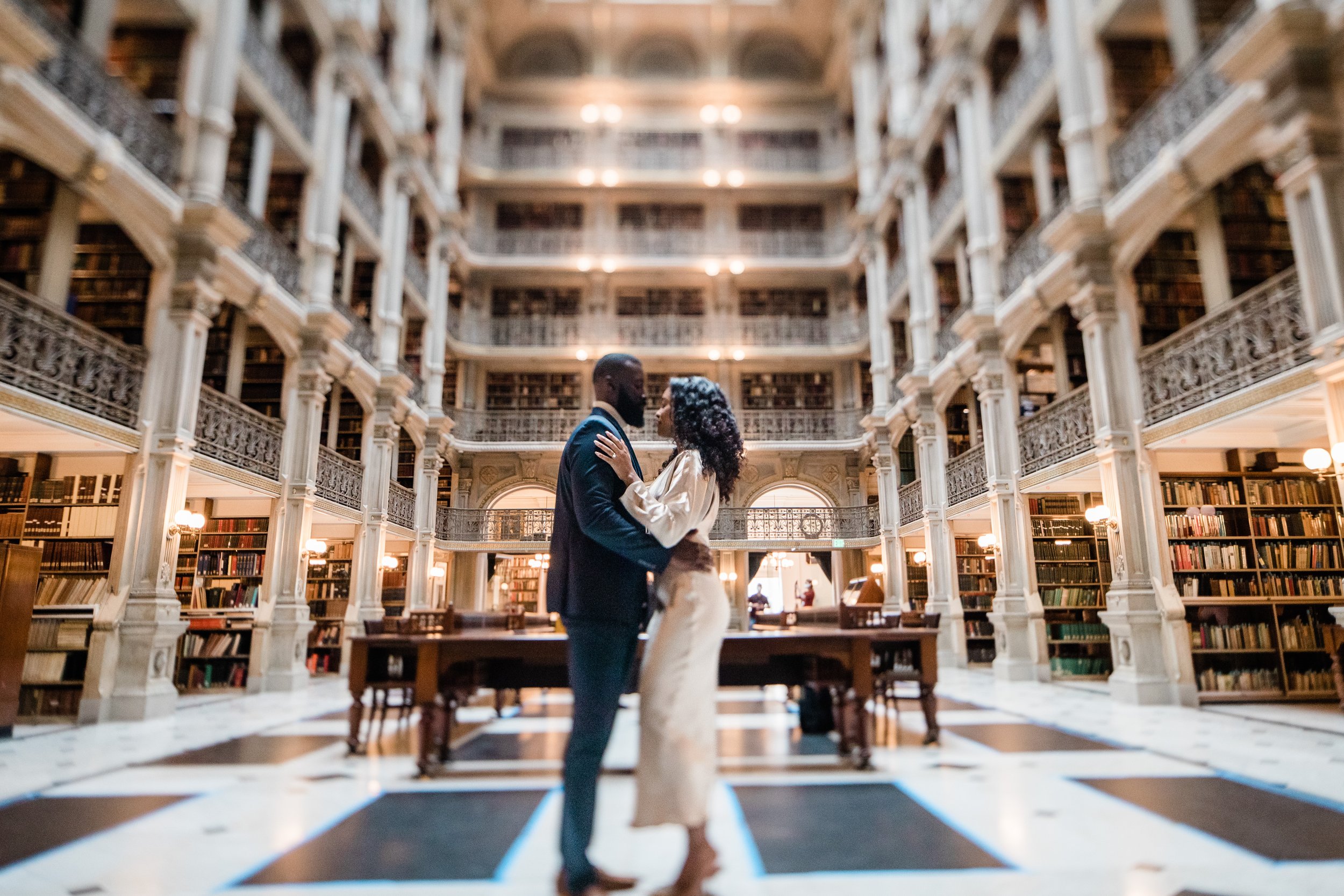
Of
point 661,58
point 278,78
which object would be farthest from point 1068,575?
point 661,58

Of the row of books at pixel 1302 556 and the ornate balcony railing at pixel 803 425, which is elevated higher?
the ornate balcony railing at pixel 803 425

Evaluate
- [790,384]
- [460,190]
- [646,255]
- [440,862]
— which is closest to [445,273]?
[460,190]

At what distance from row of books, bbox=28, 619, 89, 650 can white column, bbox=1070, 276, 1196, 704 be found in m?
8.35

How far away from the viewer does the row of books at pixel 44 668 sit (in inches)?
244

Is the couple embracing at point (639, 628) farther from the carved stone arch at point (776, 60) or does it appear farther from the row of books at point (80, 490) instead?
the carved stone arch at point (776, 60)

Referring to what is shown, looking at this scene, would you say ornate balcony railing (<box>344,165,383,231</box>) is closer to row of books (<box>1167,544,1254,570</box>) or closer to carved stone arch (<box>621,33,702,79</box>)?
carved stone arch (<box>621,33,702,79</box>)

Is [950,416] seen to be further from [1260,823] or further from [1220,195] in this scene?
[1260,823]

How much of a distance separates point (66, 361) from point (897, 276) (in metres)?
12.8

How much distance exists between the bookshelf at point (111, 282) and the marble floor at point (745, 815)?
13.4 feet

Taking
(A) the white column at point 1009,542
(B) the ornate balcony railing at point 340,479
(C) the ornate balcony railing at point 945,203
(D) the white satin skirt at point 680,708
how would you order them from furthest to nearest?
1. (C) the ornate balcony railing at point 945,203
2. (B) the ornate balcony railing at point 340,479
3. (A) the white column at point 1009,542
4. (D) the white satin skirt at point 680,708

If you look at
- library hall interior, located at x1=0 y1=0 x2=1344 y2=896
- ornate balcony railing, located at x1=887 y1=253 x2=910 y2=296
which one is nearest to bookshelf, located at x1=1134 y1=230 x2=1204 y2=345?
library hall interior, located at x1=0 y1=0 x2=1344 y2=896

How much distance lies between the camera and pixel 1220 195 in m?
7.33

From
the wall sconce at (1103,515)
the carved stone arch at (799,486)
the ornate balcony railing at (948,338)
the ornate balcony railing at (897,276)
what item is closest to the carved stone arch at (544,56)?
the ornate balcony railing at (897,276)

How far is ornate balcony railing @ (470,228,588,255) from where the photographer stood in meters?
18.1
